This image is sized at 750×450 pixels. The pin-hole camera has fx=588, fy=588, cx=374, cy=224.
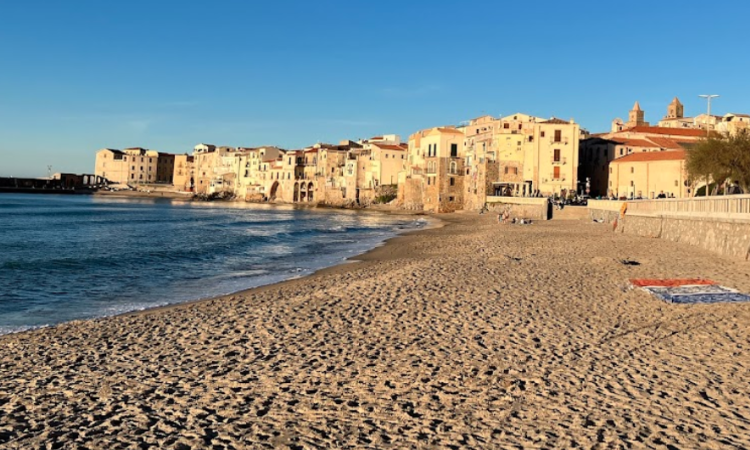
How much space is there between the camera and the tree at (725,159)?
36000mm

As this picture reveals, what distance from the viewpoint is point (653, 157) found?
2406 inches

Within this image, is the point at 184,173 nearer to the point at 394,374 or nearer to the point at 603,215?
the point at 603,215

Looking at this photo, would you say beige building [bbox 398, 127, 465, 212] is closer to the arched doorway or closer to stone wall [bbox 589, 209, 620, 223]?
stone wall [bbox 589, 209, 620, 223]

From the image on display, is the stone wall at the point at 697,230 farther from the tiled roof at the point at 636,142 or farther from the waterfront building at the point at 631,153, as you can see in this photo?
the tiled roof at the point at 636,142

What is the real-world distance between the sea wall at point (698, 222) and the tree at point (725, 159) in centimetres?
543

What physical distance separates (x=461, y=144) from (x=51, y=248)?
60.3 meters

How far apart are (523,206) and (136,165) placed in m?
144

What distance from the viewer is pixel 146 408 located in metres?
6.53

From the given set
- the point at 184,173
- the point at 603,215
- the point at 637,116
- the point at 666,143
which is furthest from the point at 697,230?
the point at 184,173

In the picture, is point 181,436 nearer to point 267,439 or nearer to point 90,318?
point 267,439

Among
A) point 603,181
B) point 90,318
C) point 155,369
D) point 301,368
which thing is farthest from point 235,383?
point 603,181

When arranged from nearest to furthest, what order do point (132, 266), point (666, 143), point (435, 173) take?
point (132, 266), point (666, 143), point (435, 173)

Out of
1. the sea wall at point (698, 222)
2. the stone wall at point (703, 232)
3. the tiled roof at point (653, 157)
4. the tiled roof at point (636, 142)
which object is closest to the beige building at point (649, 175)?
the tiled roof at point (653, 157)

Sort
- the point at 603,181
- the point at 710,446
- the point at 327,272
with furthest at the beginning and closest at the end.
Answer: the point at 603,181
the point at 327,272
the point at 710,446
